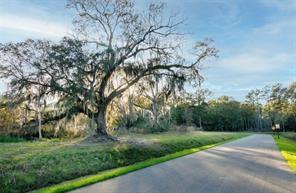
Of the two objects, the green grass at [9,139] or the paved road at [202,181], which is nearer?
the paved road at [202,181]

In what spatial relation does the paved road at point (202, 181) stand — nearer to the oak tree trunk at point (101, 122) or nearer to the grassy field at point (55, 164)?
the grassy field at point (55, 164)

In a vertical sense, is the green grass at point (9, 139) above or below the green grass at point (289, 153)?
above

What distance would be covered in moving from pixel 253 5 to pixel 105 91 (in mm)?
10175


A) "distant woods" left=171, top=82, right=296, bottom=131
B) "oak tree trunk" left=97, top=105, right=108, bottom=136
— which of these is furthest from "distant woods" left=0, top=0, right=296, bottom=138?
"distant woods" left=171, top=82, right=296, bottom=131

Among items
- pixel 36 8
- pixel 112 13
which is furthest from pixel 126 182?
pixel 112 13

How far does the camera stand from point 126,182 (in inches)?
352

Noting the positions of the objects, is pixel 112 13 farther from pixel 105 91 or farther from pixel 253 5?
pixel 253 5

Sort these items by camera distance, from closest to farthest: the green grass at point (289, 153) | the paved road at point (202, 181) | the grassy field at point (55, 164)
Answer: the paved road at point (202, 181)
the grassy field at point (55, 164)
the green grass at point (289, 153)

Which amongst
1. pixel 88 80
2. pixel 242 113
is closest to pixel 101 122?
pixel 88 80

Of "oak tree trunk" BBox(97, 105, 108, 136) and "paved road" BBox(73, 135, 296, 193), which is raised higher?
"oak tree trunk" BBox(97, 105, 108, 136)

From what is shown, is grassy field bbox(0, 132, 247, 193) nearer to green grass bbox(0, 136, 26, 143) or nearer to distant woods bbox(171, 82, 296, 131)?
green grass bbox(0, 136, 26, 143)

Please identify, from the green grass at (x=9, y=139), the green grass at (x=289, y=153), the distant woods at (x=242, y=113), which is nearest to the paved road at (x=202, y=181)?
the green grass at (x=289, y=153)

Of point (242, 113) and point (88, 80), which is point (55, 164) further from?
point (242, 113)

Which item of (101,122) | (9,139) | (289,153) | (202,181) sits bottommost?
(202,181)
